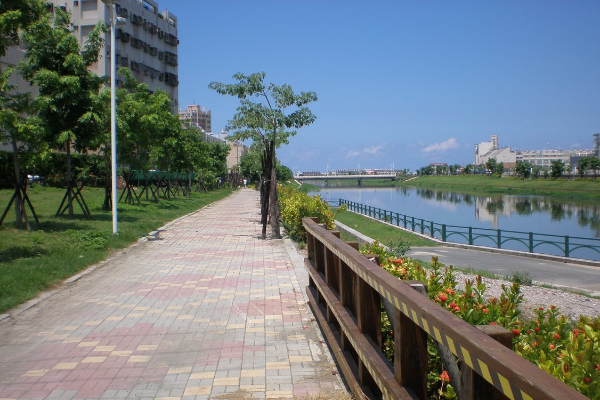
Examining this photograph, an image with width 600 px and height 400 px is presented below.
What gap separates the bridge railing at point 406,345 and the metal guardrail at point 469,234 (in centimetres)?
2040

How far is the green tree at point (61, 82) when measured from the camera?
15883 mm

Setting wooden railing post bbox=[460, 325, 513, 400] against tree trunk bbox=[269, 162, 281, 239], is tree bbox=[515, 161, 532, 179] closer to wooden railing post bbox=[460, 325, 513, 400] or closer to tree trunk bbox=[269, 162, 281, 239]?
tree trunk bbox=[269, 162, 281, 239]

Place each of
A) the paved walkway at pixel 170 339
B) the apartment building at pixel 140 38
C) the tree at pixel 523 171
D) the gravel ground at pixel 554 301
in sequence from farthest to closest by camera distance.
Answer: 1. the tree at pixel 523 171
2. the apartment building at pixel 140 38
3. the gravel ground at pixel 554 301
4. the paved walkway at pixel 170 339

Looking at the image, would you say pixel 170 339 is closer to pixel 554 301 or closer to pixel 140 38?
pixel 554 301

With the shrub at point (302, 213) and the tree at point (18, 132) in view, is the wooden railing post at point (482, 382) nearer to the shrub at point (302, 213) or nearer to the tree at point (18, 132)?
the shrub at point (302, 213)

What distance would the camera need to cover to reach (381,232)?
30.3 meters

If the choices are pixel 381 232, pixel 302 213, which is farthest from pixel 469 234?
pixel 302 213

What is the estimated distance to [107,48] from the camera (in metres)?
51.4

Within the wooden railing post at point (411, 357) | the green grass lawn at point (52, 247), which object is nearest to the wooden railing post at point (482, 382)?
the wooden railing post at point (411, 357)

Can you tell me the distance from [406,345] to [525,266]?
61.7 ft

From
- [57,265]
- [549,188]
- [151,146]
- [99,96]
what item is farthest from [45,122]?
[549,188]

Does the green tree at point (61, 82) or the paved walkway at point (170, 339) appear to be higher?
the green tree at point (61, 82)

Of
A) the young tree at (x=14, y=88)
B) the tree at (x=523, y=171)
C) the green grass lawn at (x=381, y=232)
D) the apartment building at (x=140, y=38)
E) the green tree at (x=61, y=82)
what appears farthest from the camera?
the tree at (x=523, y=171)

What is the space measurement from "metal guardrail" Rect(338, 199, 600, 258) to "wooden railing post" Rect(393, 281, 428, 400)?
2183 centimetres
